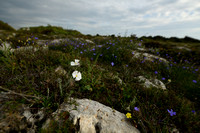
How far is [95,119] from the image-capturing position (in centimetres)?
A: 149

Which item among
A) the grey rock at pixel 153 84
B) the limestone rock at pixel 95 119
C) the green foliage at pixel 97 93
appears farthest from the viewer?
the grey rock at pixel 153 84

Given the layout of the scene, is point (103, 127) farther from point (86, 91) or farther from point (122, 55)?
point (122, 55)

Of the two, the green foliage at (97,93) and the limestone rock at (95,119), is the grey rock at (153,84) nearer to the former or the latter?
the green foliage at (97,93)

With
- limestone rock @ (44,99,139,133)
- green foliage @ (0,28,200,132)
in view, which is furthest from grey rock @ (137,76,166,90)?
limestone rock @ (44,99,139,133)

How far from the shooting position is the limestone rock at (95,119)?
1.39 m

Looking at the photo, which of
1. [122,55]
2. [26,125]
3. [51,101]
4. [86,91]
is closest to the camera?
[26,125]

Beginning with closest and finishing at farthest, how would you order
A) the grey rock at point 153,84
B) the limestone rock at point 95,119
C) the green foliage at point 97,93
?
1. the limestone rock at point 95,119
2. the green foliage at point 97,93
3. the grey rock at point 153,84

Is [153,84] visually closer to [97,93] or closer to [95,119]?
[97,93]

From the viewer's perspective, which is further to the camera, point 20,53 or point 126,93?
point 20,53

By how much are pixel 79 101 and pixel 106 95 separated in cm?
72

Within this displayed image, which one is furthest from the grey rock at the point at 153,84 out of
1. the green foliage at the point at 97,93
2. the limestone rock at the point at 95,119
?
the limestone rock at the point at 95,119

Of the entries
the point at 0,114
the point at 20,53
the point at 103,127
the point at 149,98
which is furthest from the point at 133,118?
the point at 20,53

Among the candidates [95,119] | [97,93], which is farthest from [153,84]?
[95,119]

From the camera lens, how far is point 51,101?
1.61m
